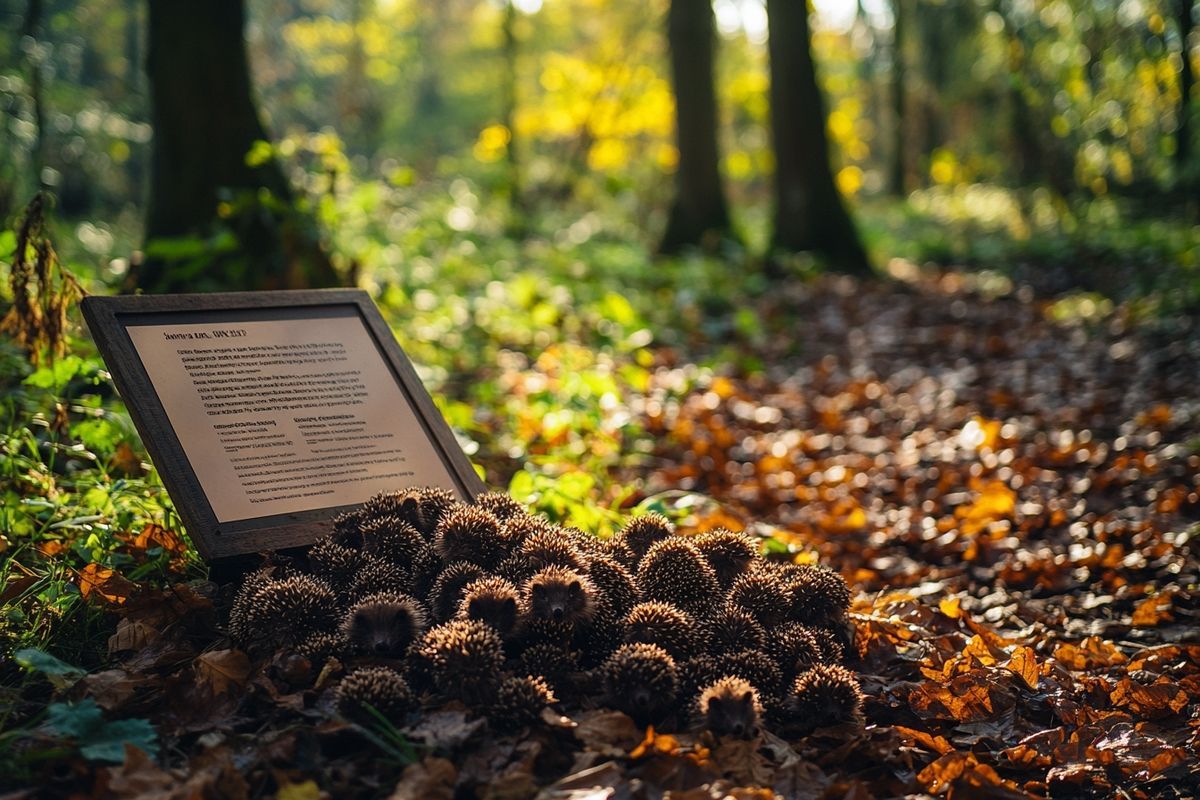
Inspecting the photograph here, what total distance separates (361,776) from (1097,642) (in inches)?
113

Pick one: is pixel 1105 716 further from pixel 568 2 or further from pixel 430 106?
pixel 430 106

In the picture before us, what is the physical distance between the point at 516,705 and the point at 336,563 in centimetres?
86

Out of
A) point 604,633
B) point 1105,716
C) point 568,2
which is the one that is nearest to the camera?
point 604,633

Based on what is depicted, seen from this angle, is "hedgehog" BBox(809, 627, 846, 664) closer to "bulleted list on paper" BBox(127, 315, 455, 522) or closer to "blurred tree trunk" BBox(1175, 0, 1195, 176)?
"bulleted list on paper" BBox(127, 315, 455, 522)

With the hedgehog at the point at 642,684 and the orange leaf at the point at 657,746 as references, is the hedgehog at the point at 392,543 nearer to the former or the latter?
the hedgehog at the point at 642,684

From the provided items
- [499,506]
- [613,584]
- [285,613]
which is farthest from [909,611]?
[285,613]

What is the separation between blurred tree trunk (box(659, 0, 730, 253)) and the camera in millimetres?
14773

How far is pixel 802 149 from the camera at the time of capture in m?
13.8

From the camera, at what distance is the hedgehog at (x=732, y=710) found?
2559mm

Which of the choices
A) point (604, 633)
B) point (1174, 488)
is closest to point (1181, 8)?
point (1174, 488)

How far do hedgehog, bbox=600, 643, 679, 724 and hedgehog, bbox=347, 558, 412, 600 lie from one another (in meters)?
0.73

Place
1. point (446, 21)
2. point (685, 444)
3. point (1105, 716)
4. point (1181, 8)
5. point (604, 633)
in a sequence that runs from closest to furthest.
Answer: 1. point (604, 633)
2. point (1105, 716)
3. point (685, 444)
4. point (1181, 8)
5. point (446, 21)

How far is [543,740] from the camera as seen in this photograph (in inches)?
97.7

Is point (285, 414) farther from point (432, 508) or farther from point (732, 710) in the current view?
point (732, 710)
